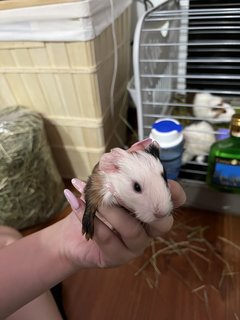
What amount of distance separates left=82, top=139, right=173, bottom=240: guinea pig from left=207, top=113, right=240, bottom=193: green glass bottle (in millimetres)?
362

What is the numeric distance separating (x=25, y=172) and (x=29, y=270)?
1.16 ft

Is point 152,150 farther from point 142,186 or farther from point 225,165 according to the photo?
point 225,165

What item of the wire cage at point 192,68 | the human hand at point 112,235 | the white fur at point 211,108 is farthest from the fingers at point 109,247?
the white fur at point 211,108

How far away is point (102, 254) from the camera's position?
36 centimetres

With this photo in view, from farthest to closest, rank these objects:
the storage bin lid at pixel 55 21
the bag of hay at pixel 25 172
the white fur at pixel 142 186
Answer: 1. the bag of hay at pixel 25 172
2. the storage bin lid at pixel 55 21
3. the white fur at pixel 142 186

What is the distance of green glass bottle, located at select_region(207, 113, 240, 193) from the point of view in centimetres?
63

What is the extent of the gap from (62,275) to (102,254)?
78mm

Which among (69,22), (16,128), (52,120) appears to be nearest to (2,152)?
(16,128)

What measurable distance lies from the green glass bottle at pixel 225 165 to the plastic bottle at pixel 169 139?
0.26 ft

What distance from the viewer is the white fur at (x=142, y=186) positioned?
0.29 m

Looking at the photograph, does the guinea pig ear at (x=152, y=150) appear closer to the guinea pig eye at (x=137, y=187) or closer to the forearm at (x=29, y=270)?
the guinea pig eye at (x=137, y=187)

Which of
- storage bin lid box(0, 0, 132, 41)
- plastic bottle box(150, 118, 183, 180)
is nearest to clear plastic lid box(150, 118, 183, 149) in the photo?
plastic bottle box(150, 118, 183, 180)

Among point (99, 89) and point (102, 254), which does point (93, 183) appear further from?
point (99, 89)

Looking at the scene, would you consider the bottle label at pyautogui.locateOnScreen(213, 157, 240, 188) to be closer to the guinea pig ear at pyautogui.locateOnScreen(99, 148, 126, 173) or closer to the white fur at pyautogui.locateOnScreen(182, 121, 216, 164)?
the white fur at pyautogui.locateOnScreen(182, 121, 216, 164)
